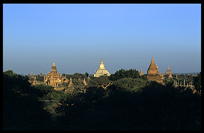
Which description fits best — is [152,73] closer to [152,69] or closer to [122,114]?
[152,69]

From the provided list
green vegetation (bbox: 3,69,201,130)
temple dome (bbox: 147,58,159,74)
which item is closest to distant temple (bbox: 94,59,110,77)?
temple dome (bbox: 147,58,159,74)

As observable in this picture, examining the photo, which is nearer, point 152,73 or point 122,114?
point 122,114

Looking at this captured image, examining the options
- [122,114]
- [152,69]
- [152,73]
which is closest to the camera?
[122,114]

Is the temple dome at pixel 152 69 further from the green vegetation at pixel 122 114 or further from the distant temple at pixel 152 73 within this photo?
the green vegetation at pixel 122 114

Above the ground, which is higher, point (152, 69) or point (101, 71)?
point (152, 69)

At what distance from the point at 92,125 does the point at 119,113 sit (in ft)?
9.05

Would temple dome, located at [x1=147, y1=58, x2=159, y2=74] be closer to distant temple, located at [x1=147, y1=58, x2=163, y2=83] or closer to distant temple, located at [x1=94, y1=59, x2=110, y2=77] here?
distant temple, located at [x1=147, y1=58, x2=163, y2=83]

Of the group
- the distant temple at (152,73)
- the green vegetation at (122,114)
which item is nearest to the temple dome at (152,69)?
the distant temple at (152,73)

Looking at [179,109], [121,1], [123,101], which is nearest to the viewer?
[121,1]

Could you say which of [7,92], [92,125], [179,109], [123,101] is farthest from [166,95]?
[7,92]

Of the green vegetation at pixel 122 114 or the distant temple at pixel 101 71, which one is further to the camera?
the distant temple at pixel 101 71

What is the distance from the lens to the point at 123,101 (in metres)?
31.6

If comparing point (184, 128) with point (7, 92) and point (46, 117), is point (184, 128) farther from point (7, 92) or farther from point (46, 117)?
point (7, 92)

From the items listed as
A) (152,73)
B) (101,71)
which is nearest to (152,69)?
(152,73)
